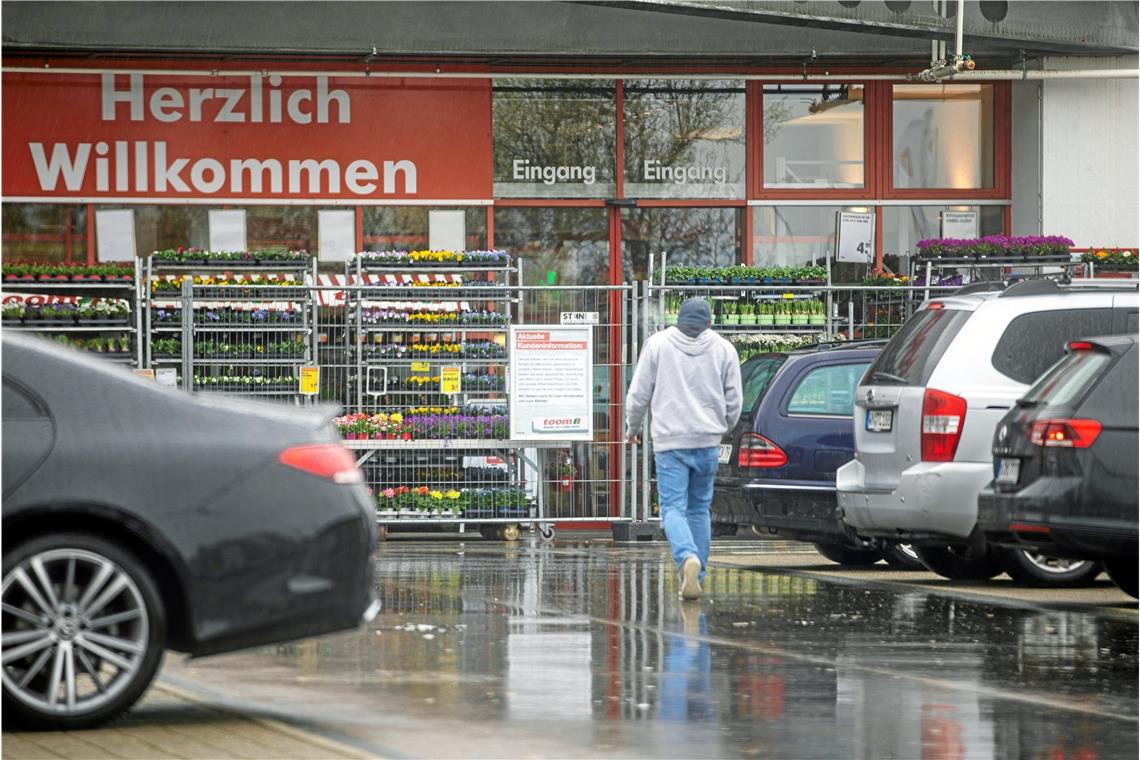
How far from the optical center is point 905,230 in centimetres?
2234

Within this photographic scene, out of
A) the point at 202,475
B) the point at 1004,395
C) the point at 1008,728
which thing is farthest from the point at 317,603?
the point at 1004,395

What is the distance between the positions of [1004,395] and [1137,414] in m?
2.26

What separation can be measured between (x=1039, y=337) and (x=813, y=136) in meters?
10.4

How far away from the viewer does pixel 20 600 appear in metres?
7.27

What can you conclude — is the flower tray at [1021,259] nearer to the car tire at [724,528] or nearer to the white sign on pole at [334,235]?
the car tire at [724,528]

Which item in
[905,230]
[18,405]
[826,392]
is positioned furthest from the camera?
[905,230]

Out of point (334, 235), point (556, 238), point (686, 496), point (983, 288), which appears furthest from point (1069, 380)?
point (334, 235)

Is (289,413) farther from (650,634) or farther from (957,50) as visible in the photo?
(957,50)

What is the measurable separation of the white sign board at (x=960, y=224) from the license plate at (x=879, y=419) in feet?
34.0

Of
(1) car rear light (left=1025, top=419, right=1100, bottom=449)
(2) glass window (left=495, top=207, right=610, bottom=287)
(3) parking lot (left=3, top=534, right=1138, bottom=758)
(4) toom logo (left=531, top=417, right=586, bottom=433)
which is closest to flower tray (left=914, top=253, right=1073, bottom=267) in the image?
(2) glass window (left=495, top=207, right=610, bottom=287)

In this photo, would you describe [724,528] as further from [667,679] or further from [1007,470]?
[667,679]

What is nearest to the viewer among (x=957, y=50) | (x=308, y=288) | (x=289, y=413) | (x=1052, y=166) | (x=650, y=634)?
(x=289, y=413)

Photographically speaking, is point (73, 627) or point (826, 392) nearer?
point (73, 627)

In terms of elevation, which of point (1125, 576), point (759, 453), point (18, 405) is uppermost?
point (18, 405)
